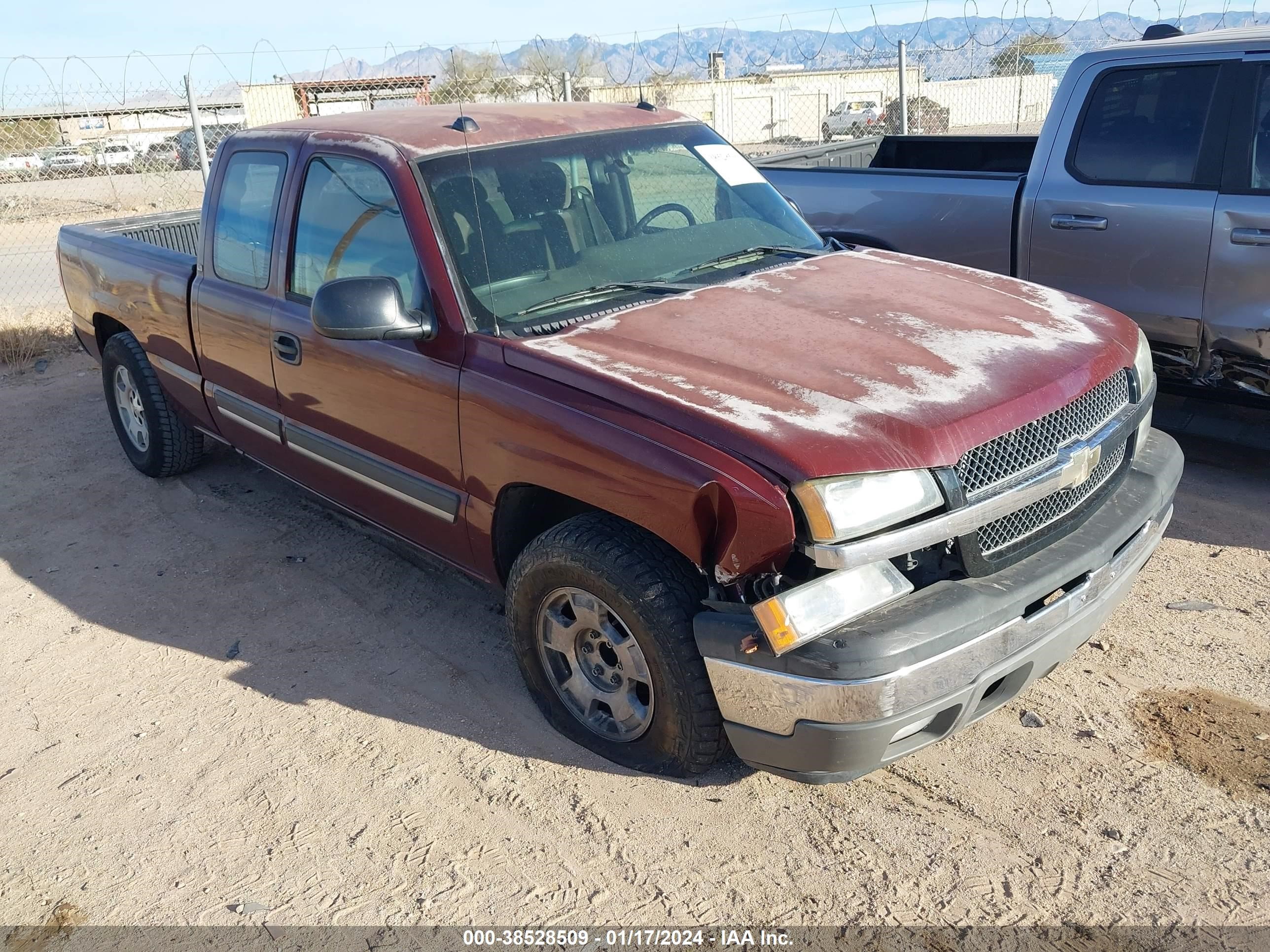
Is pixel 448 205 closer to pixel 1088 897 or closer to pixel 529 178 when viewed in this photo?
pixel 529 178

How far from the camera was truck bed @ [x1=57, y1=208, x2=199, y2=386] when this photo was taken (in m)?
4.88

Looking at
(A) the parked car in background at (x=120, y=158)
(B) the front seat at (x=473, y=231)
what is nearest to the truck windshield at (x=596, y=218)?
(B) the front seat at (x=473, y=231)

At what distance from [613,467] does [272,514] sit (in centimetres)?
308

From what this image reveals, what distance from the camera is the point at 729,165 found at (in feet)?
14.1

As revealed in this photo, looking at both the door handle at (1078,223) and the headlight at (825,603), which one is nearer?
the headlight at (825,603)

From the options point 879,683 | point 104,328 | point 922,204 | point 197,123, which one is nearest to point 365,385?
point 879,683

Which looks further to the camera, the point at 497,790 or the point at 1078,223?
the point at 1078,223

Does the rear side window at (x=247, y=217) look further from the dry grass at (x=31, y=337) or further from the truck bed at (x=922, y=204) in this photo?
the dry grass at (x=31, y=337)

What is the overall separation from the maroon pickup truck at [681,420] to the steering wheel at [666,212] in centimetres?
2

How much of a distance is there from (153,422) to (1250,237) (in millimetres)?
5305

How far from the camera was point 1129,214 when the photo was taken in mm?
4844

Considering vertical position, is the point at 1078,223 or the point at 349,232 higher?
the point at 349,232

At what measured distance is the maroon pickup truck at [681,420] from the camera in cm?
256

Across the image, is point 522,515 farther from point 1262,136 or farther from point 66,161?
point 66,161
